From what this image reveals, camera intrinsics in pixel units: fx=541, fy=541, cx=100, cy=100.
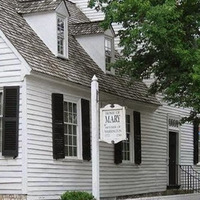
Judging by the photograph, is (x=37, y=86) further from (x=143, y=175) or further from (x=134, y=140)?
(x=143, y=175)

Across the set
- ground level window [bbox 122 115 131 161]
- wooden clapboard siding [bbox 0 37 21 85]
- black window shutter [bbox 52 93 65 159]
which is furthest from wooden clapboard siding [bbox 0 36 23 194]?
ground level window [bbox 122 115 131 161]

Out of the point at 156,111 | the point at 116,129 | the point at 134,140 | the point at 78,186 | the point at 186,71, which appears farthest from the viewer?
the point at 156,111

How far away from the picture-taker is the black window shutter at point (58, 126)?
47.1 feet

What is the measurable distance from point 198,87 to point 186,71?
938 mm

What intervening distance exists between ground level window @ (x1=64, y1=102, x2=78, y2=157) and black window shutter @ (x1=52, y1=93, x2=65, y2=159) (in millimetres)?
613

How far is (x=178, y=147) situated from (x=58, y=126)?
1015 cm

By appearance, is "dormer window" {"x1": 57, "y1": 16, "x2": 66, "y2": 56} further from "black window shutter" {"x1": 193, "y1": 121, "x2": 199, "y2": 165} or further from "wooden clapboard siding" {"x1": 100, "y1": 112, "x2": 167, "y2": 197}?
→ "black window shutter" {"x1": 193, "y1": 121, "x2": 199, "y2": 165}

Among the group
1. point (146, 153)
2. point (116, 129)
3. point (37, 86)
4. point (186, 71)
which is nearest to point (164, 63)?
point (186, 71)

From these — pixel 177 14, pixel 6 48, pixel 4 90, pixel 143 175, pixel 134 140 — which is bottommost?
pixel 143 175

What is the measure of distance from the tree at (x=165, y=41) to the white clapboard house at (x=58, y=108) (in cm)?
154

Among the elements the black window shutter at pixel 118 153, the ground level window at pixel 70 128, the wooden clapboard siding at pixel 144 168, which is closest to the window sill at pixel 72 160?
the ground level window at pixel 70 128

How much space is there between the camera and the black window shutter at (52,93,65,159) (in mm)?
14352

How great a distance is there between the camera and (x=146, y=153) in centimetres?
2039

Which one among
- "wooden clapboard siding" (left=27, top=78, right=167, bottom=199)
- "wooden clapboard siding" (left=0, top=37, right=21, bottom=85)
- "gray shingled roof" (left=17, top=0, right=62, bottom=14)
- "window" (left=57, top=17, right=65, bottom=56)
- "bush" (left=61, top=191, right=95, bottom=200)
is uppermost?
"gray shingled roof" (left=17, top=0, right=62, bottom=14)
